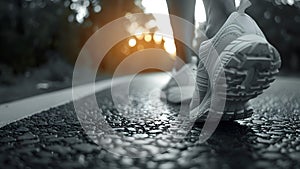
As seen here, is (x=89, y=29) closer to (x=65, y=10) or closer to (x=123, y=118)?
(x=65, y=10)

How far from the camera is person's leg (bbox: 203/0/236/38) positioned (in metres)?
1.52

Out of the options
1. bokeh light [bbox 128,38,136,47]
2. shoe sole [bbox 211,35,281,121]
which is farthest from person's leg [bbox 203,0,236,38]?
bokeh light [bbox 128,38,136,47]

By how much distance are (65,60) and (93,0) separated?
3.55 meters

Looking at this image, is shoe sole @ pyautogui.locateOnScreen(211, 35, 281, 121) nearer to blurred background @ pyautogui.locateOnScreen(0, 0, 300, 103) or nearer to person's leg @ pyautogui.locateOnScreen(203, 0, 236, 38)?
person's leg @ pyautogui.locateOnScreen(203, 0, 236, 38)

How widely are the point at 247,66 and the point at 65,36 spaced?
31.8 ft

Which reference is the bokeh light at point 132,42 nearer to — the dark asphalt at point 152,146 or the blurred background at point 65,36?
the blurred background at point 65,36

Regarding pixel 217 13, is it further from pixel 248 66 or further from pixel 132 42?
pixel 132 42

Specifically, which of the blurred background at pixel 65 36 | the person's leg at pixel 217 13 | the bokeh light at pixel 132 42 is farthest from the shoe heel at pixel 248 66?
the bokeh light at pixel 132 42

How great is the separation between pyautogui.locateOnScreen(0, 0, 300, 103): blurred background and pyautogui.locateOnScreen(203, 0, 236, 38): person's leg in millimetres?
913

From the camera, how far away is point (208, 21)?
1608 mm

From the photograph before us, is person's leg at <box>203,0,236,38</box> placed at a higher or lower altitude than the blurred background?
lower

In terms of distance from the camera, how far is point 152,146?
41.5 inches

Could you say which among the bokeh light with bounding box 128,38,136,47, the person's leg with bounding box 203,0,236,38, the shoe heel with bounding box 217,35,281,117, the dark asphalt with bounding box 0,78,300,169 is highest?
the bokeh light with bounding box 128,38,136,47

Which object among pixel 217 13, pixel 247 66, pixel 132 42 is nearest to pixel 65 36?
pixel 132 42
